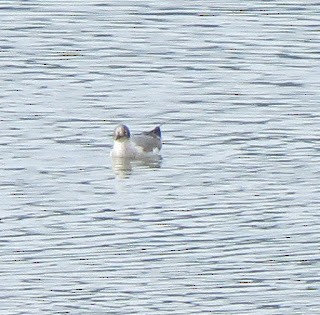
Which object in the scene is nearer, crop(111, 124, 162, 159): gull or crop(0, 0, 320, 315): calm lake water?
crop(0, 0, 320, 315): calm lake water

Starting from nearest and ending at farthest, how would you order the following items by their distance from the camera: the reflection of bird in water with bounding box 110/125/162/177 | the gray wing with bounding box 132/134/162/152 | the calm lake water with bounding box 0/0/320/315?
the calm lake water with bounding box 0/0/320/315 → the reflection of bird in water with bounding box 110/125/162/177 → the gray wing with bounding box 132/134/162/152

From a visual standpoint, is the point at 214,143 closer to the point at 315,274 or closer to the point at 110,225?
the point at 110,225

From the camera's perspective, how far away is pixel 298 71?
29797mm

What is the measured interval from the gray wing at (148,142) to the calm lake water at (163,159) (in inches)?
7.4

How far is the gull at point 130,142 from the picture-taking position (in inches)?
985

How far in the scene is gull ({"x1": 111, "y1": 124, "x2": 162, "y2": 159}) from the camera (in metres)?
25.0

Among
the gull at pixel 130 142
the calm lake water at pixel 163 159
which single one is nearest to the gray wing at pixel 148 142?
the gull at pixel 130 142

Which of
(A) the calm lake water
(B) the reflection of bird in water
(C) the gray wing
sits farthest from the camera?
(C) the gray wing

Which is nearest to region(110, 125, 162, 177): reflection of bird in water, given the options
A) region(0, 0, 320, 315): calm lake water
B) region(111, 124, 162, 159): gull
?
region(111, 124, 162, 159): gull

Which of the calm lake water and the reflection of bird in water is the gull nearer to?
the reflection of bird in water

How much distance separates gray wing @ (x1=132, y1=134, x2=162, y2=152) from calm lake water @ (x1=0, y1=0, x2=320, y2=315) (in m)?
0.19

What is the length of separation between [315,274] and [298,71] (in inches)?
473

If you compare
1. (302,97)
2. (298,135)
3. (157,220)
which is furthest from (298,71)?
(157,220)

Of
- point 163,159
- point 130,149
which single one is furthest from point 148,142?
point 130,149
